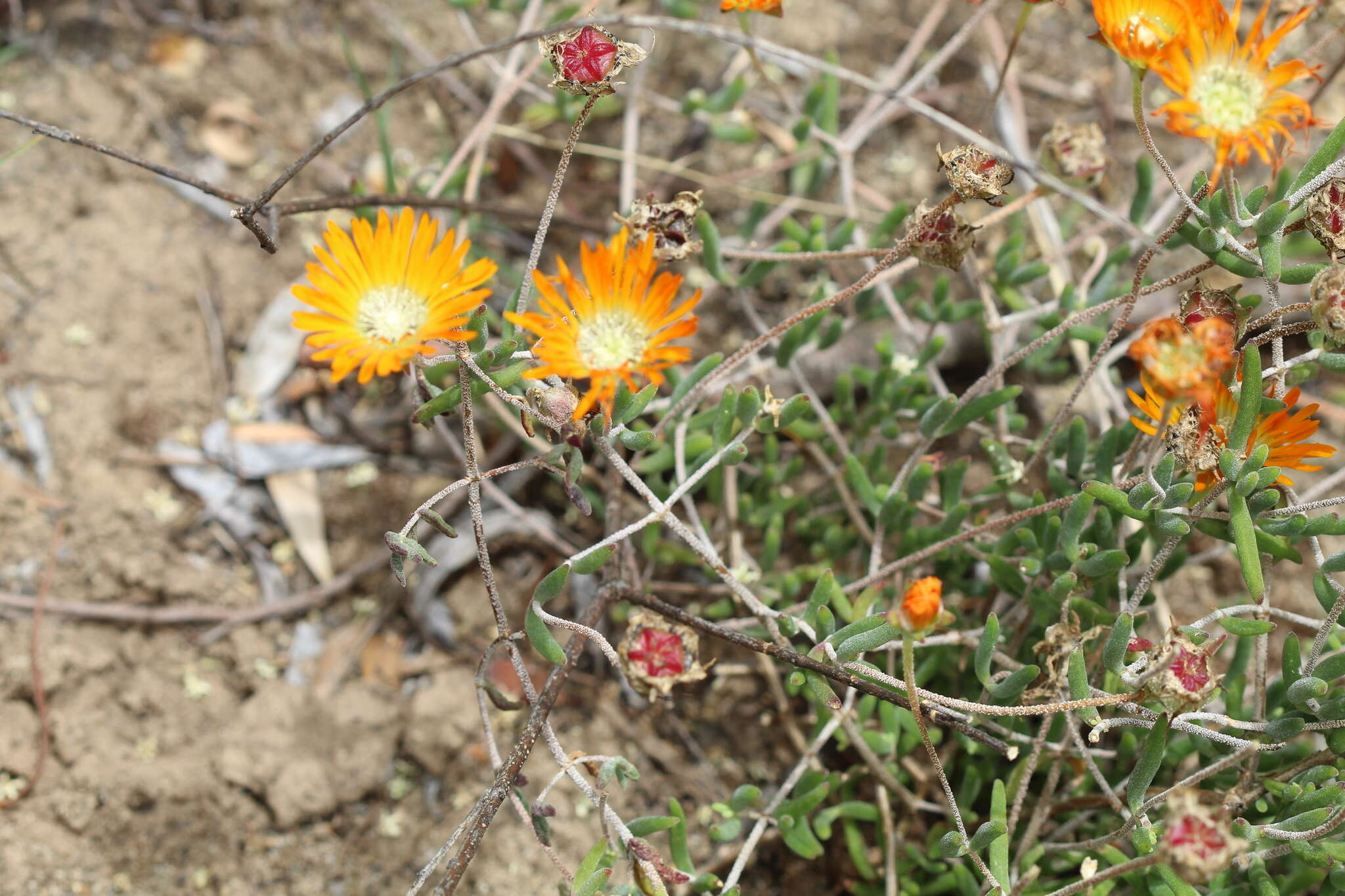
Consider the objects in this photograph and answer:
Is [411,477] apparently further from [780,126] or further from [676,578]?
[780,126]

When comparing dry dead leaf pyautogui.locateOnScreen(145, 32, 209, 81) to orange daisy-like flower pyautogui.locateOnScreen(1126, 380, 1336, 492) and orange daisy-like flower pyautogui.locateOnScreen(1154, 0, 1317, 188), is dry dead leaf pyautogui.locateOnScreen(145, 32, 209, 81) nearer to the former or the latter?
orange daisy-like flower pyautogui.locateOnScreen(1154, 0, 1317, 188)

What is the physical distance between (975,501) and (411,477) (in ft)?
5.93

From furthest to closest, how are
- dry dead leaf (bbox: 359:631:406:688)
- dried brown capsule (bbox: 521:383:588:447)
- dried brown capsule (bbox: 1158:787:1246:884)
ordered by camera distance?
dry dead leaf (bbox: 359:631:406:688)
dried brown capsule (bbox: 521:383:588:447)
dried brown capsule (bbox: 1158:787:1246:884)

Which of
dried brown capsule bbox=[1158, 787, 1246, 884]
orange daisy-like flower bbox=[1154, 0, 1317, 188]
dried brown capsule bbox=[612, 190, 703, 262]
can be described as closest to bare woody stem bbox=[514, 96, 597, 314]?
dried brown capsule bbox=[612, 190, 703, 262]

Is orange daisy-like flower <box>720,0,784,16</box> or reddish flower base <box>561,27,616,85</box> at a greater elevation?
orange daisy-like flower <box>720,0,784,16</box>

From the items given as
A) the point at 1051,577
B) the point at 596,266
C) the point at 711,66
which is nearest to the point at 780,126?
the point at 711,66

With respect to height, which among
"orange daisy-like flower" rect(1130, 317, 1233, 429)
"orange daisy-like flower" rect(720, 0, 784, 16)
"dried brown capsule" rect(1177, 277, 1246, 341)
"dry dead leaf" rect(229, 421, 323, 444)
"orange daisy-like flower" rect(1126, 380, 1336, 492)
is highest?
"orange daisy-like flower" rect(720, 0, 784, 16)

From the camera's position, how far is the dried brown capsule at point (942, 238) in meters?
2.30

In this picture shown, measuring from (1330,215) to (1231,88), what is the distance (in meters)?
0.41

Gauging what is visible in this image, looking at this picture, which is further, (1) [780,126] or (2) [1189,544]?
(1) [780,126]

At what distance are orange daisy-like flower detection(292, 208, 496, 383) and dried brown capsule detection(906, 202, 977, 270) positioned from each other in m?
0.99

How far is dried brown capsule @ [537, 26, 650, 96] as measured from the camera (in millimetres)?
2088

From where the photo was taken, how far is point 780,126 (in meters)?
3.67

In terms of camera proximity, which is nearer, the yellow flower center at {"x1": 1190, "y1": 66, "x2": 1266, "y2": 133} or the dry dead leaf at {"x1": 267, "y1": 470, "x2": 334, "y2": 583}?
the yellow flower center at {"x1": 1190, "y1": 66, "x2": 1266, "y2": 133}
